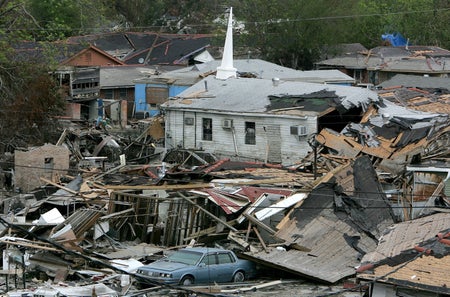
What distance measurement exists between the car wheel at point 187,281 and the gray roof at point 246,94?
14.4m

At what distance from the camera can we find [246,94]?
123 ft

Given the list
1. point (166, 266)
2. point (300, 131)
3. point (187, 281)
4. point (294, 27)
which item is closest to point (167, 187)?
point (166, 266)

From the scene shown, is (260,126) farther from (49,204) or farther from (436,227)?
(436,227)

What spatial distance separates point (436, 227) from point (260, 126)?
1553 centimetres

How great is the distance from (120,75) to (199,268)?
114 feet

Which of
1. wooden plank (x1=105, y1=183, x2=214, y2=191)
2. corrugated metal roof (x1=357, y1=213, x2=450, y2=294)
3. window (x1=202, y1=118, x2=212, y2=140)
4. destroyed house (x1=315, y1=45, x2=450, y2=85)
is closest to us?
corrugated metal roof (x1=357, y1=213, x2=450, y2=294)

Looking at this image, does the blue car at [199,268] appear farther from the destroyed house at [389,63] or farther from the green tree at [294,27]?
the green tree at [294,27]

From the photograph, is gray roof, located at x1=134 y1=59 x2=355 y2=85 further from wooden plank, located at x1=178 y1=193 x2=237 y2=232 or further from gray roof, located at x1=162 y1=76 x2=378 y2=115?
wooden plank, located at x1=178 y1=193 x2=237 y2=232

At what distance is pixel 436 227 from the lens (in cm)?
2053

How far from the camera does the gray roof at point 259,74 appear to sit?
4656cm

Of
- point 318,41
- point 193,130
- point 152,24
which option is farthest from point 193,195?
point 152,24

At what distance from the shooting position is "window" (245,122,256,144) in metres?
35.7

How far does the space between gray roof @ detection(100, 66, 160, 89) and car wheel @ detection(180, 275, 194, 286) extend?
32.3 meters

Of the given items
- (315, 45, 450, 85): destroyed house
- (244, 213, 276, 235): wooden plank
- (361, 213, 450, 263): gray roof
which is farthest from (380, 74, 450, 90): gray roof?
(361, 213, 450, 263): gray roof
